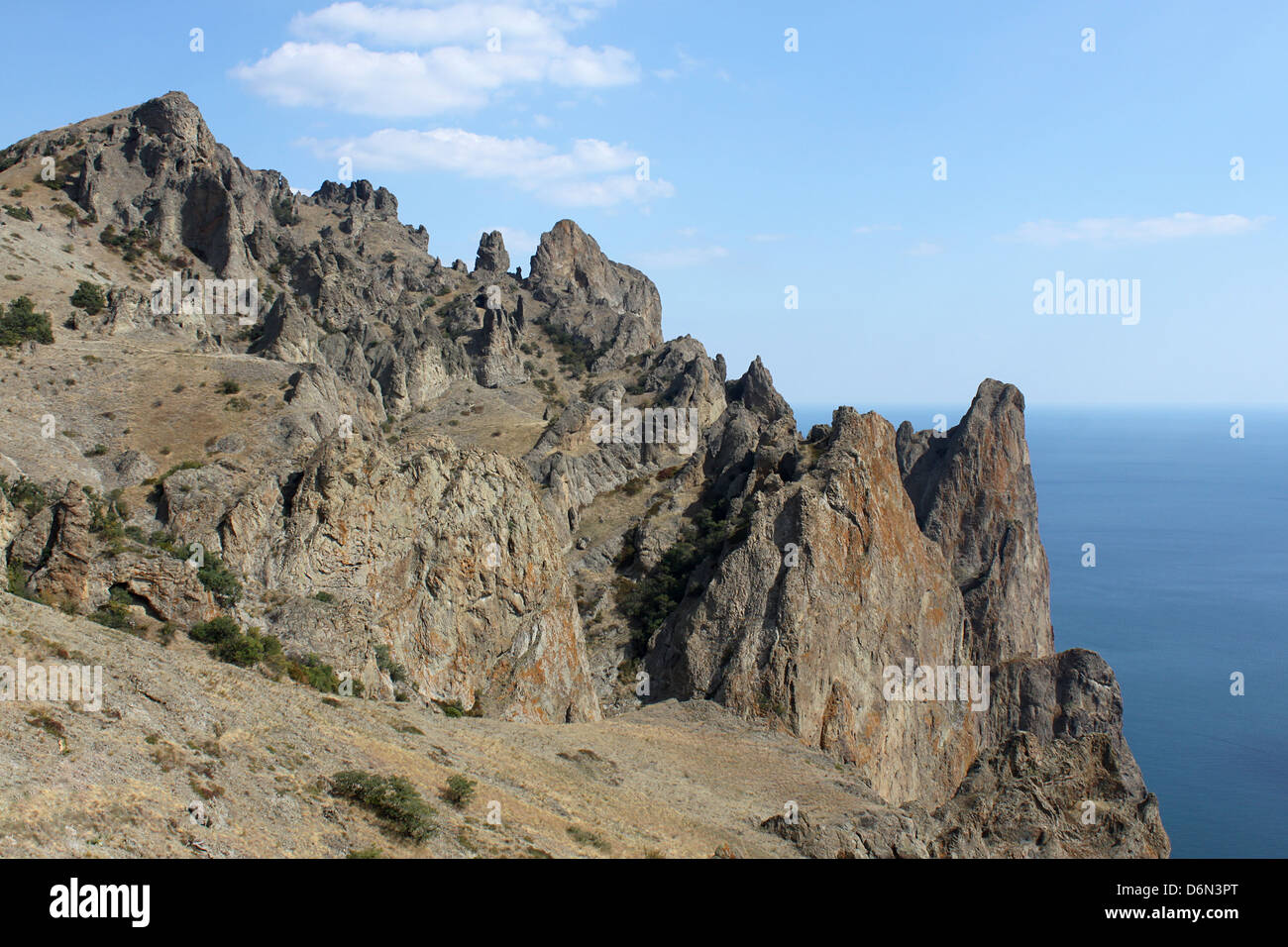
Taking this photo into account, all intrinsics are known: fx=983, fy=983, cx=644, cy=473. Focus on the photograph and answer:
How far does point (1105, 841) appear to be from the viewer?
90.8 feet

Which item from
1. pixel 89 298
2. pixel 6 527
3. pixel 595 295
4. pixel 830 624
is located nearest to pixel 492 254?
pixel 595 295

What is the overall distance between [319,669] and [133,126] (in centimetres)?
8365

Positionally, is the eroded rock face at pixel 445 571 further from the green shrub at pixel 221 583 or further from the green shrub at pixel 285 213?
the green shrub at pixel 285 213

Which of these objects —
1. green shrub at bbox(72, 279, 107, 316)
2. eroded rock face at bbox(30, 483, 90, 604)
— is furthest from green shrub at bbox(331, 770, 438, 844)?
green shrub at bbox(72, 279, 107, 316)

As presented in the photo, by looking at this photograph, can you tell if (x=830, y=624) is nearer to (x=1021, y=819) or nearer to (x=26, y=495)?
(x=1021, y=819)

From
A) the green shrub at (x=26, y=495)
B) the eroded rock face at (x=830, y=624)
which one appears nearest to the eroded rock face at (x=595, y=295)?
the eroded rock face at (x=830, y=624)

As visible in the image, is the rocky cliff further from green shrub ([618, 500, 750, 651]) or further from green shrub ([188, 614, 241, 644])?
green shrub ([618, 500, 750, 651])

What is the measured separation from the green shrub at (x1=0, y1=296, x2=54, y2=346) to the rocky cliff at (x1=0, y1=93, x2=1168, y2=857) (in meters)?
1.02

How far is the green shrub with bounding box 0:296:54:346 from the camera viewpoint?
58438 mm

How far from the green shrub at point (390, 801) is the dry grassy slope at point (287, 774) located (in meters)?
0.34

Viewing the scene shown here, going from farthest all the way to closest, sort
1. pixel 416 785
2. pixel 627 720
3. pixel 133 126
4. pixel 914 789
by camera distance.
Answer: pixel 133 126
pixel 914 789
pixel 627 720
pixel 416 785

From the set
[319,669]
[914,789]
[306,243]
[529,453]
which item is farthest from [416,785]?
[306,243]

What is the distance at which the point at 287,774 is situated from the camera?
20.5 metres

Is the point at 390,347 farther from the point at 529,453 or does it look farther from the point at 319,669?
the point at 319,669
